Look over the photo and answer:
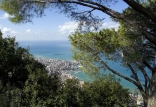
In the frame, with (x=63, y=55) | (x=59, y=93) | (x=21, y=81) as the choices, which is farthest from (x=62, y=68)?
(x=63, y=55)

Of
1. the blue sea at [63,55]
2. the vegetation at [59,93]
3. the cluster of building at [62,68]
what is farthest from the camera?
the blue sea at [63,55]

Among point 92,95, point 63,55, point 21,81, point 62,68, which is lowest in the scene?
point 92,95

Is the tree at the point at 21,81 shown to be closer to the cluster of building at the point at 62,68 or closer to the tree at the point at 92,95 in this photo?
the tree at the point at 92,95

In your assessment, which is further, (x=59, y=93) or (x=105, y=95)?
(x=105, y=95)

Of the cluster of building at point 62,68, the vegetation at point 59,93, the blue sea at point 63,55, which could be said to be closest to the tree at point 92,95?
the vegetation at point 59,93

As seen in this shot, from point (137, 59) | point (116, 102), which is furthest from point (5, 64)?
point (137, 59)

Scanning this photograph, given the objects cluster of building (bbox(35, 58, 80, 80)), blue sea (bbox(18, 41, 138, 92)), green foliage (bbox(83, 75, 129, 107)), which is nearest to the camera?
green foliage (bbox(83, 75, 129, 107))

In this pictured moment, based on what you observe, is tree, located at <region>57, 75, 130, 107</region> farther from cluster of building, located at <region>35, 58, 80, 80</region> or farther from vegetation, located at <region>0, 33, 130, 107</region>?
cluster of building, located at <region>35, 58, 80, 80</region>

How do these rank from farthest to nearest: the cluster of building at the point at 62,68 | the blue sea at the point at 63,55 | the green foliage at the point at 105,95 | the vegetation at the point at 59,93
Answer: the blue sea at the point at 63,55 < the cluster of building at the point at 62,68 < the green foliage at the point at 105,95 < the vegetation at the point at 59,93

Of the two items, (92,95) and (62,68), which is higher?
(62,68)

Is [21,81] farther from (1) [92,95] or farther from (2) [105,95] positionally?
(2) [105,95]

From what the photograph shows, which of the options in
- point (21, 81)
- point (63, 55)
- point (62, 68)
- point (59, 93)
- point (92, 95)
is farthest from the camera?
point (63, 55)

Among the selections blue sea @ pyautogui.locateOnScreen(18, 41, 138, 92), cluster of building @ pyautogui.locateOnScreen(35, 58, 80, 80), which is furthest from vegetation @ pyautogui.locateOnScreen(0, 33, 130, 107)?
blue sea @ pyautogui.locateOnScreen(18, 41, 138, 92)

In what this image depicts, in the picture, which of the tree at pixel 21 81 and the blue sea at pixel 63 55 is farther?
the blue sea at pixel 63 55
